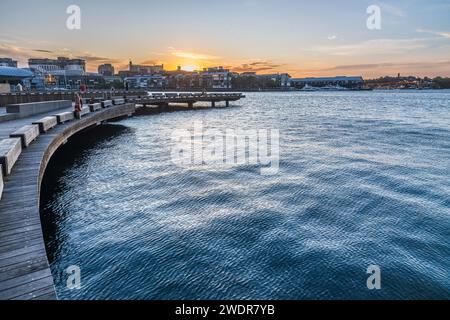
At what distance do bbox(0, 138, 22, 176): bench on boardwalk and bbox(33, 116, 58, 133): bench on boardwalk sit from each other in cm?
498

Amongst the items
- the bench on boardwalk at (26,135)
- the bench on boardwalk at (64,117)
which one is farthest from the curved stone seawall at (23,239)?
the bench on boardwalk at (64,117)

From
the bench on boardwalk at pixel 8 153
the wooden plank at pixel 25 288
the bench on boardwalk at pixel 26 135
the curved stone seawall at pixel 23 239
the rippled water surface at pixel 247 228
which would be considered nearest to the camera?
the wooden plank at pixel 25 288

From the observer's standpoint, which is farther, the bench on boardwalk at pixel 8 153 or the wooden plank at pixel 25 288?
the bench on boardwalk at pixel 8 153

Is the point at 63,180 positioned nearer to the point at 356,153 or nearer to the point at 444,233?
the point at 444,233

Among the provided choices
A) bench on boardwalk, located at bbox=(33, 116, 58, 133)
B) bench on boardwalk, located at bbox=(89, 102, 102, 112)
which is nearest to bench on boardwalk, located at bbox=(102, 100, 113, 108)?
bench on boardwalk, located at bbox=(89, 102, 102, 112)

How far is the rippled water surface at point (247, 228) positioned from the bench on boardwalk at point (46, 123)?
2214 millimetres

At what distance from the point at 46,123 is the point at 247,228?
12436mm

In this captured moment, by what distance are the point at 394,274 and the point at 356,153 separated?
16186mm

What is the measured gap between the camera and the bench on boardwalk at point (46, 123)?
16281 mm

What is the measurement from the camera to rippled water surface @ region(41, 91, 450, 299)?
8.09 m

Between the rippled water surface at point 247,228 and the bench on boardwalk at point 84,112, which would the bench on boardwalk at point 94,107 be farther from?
the rippled water surface at point 247,228

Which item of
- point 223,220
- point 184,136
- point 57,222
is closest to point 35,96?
point 184,136

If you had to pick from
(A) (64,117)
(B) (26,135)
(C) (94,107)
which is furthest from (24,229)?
(C) (94,107)

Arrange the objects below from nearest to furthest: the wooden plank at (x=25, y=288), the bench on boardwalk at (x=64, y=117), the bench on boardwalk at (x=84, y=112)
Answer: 1. the wooden plank at (x=25, y=288)
2. the bench on boardwalk at (x=64, y=117)
3. the bench on boardwalk at (x=84, y=112)
